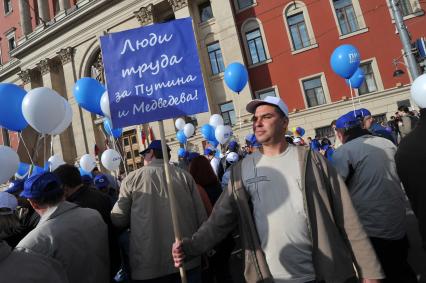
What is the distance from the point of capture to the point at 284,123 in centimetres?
229

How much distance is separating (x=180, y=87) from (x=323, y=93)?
638 inches

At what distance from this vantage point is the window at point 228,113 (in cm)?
1892

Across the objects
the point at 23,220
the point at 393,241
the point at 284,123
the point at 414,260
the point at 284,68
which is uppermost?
the point at 284,68

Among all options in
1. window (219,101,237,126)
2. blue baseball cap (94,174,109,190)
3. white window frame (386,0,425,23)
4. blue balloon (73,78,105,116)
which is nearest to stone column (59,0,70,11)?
window (219,101,237,126)

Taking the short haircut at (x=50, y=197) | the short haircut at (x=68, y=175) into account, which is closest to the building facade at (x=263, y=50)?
the short haircut at (x=68, y=175)

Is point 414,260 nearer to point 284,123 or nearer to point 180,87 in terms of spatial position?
point 284,123

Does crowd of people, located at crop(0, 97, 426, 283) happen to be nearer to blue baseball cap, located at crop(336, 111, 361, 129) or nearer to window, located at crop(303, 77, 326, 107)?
blue baseball cap, located at crop(336, 111, 361, 129)

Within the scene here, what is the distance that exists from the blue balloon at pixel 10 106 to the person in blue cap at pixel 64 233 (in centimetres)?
400

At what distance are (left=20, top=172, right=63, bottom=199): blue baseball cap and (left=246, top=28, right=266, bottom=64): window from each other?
17867mm

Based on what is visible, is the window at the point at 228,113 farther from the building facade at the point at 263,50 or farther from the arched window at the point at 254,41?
the arched window at the point at 254,41

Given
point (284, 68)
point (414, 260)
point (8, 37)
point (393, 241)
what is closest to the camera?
point (393, 241)

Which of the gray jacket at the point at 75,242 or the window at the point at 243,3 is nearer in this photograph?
the gray jacket at the point at 75,242

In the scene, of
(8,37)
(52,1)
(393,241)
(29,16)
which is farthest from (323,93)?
(8,37)

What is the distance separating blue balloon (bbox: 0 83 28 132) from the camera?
5.54 m
